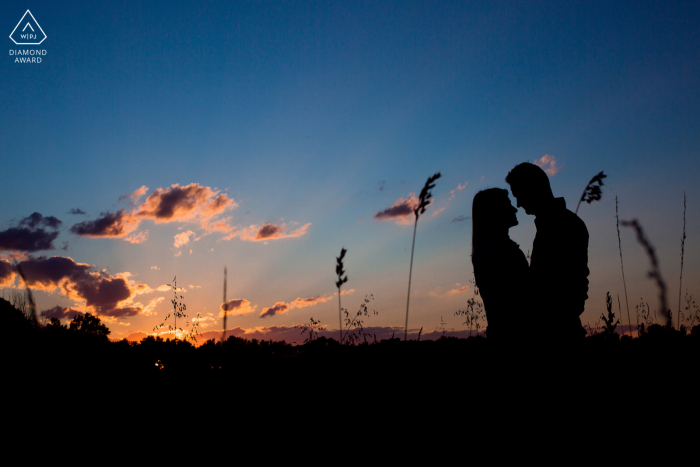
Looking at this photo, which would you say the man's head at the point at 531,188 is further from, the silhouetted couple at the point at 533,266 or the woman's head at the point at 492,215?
the woman's head at the point at 492,215

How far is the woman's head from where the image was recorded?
3.40 meters

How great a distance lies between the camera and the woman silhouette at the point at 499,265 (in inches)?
120

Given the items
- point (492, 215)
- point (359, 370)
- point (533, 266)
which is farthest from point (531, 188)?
point (359, 370)

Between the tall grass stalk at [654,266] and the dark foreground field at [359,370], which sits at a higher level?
the tall grass stalk at [654,266]

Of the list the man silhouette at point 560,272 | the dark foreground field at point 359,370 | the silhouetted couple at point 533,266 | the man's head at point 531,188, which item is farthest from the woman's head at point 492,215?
the dark foreground field at point 359,370

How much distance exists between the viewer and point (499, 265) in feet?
10.3

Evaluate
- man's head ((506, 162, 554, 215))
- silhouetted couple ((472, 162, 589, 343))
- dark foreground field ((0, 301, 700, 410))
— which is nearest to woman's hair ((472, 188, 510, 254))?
silhouetted couple ((472, 162, 589, 343))

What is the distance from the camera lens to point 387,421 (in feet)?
8.37

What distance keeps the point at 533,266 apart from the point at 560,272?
195 mm

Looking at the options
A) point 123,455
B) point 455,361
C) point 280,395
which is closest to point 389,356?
point 455,361

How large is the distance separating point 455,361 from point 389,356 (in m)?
0.85

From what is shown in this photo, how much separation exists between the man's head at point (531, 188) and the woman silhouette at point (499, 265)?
144mm

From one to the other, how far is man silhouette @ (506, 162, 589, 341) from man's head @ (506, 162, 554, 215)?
0.15 m

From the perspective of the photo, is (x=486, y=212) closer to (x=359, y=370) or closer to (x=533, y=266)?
(x=533, y=266)
